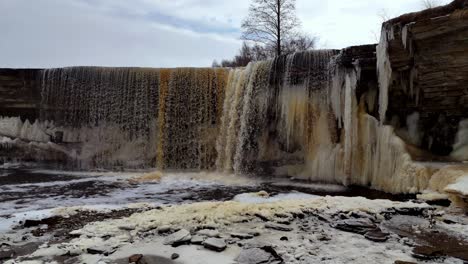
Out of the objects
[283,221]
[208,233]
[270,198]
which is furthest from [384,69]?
[208,233]

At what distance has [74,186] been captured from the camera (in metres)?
12.9

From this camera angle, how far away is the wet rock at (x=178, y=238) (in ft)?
19.6

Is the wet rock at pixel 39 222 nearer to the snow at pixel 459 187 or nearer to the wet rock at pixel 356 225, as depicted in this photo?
the wet rock at pixel 356 225

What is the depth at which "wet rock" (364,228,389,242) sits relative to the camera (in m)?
5.96

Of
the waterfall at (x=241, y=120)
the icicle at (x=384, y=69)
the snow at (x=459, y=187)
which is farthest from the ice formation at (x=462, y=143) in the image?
the snow at (x=459, y=187)

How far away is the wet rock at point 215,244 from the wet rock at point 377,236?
2.00 metres

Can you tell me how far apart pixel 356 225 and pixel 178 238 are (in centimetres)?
265

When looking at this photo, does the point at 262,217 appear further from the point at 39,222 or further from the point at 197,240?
the point at 39,222

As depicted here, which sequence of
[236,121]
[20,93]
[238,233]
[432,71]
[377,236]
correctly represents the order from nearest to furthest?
[377,236] → [238,233] → [432,71] → [236,121] → [20,93]

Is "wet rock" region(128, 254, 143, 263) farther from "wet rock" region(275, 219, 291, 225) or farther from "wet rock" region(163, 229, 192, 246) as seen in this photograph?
"wet rock" region(275, 219, 291, 225)

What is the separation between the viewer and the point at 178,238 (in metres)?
6.04

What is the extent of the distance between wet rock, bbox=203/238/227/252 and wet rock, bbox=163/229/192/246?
0.34m

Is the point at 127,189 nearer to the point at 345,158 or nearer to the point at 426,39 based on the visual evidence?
the point at 345,158

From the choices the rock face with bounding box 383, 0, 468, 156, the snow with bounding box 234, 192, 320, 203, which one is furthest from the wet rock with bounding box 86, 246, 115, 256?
the rock face with bounding box 383, 0, 468, 156
